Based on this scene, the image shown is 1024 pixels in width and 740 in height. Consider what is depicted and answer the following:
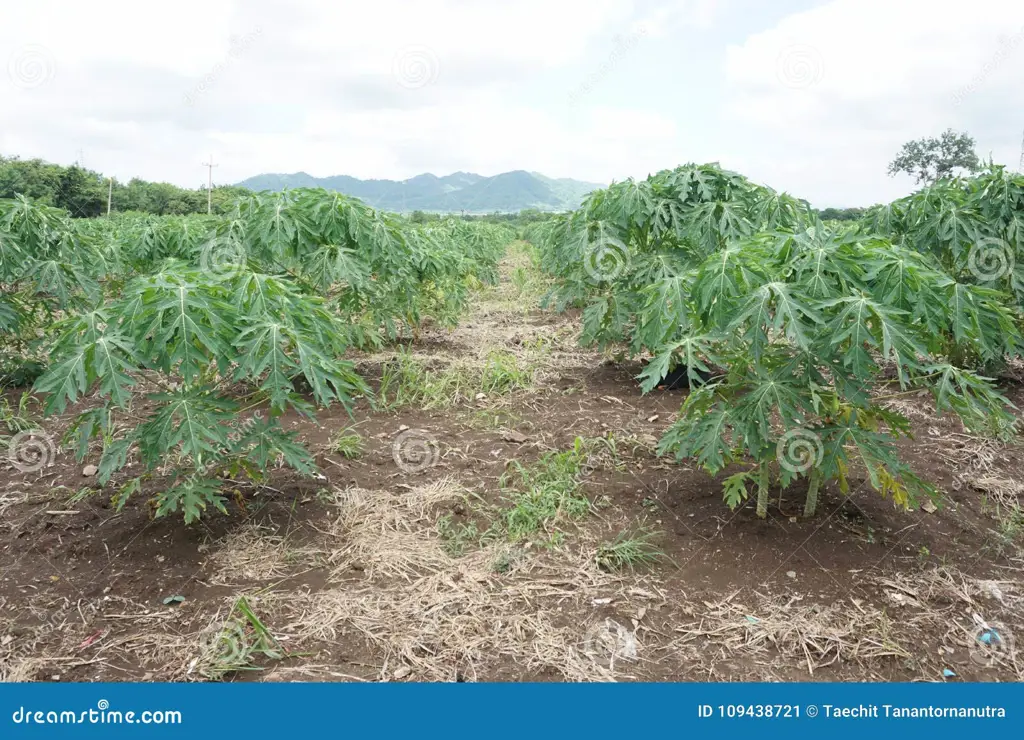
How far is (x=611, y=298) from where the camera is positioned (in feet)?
19.2

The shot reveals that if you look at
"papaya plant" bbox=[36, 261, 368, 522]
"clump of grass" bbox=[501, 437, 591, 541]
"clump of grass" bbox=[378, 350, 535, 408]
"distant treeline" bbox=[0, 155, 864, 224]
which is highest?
"distant treeline" bbox=[0, 155, 864, 224]

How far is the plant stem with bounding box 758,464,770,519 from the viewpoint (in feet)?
10.9

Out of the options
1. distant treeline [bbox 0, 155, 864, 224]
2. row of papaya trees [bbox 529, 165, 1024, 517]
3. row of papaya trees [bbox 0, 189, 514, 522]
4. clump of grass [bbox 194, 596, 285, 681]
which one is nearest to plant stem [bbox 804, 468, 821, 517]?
row of papaya trees [bbox 529, 165, 1024, 517]

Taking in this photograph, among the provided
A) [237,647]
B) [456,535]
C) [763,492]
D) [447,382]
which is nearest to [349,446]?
[456,535]

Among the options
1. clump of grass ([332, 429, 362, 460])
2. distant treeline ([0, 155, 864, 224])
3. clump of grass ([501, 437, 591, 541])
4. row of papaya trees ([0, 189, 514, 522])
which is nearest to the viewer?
row of papaya trees ([0, 189, 514, 522])

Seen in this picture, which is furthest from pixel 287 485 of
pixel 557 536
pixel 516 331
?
pixel 516 331

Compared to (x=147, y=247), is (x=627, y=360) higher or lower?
lower

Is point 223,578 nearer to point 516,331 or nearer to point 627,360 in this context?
point 627,360

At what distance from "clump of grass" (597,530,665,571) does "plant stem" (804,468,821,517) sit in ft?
2.67

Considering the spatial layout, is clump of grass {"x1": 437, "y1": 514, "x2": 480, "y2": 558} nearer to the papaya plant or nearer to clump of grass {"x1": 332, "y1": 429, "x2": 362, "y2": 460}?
the papaya plant

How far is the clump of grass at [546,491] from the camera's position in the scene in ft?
11.7

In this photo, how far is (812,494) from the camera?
342cm

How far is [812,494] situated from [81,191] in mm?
37601

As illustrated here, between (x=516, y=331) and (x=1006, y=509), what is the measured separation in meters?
5.56
